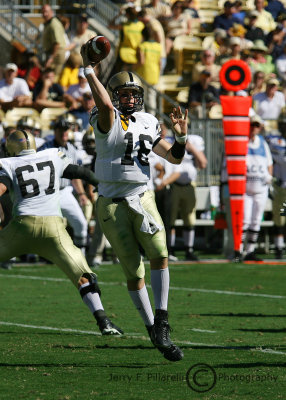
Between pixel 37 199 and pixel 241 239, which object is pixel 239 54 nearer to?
pixel 241 239

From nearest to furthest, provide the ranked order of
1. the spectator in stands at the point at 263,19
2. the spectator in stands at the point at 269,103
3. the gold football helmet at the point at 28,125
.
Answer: the gold football helmet at the point at 28,125
the spectator in stands at the point at 269,103
the spectator in stands at the point at 263,19

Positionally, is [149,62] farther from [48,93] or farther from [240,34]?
[240,34]

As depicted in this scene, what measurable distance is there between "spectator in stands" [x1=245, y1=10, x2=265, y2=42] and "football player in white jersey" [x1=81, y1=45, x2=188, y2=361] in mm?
15218

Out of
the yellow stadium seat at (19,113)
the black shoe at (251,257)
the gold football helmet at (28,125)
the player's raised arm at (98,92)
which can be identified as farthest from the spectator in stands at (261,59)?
the player's raised arm at (98,92)

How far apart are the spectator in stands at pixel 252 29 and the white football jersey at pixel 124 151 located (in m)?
15.3

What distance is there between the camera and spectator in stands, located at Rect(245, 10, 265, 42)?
22.4 metres

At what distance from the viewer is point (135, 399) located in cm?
583

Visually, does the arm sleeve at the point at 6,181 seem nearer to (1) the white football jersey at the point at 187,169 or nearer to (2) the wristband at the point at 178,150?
(2) the wristband at the point at 178,150

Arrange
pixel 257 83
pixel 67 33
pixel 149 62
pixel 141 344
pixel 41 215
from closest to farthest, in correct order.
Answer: pixel 141 344 → pixel 41 215 → pixel 149 62 → pixel 257 83 → pixel 67 33

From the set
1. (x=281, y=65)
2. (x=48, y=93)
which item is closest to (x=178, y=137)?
(x=48, y=93)

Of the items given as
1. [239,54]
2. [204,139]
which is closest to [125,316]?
[204,139]

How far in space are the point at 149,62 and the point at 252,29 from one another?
3.77 metres

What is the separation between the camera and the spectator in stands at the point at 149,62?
1947 cm

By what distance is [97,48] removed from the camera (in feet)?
22.7
